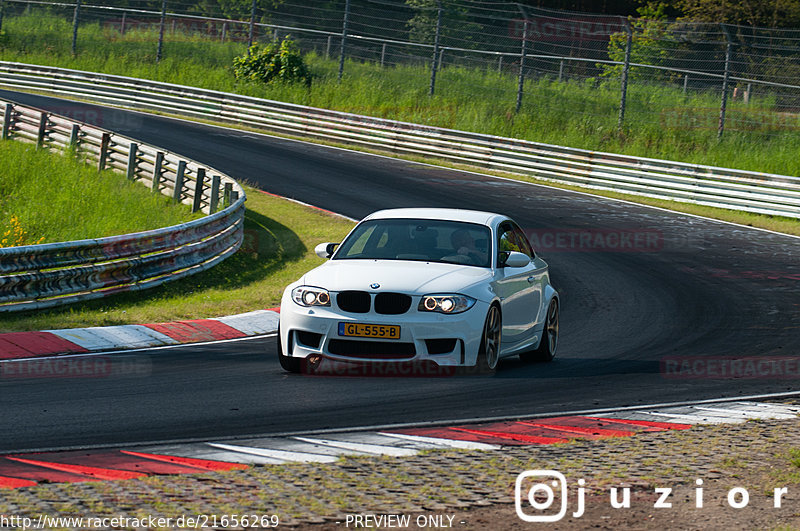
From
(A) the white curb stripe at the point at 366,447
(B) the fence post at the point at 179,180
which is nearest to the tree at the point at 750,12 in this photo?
(B) the fence post at the point at 179,180

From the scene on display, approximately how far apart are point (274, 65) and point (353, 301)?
31.5 metres

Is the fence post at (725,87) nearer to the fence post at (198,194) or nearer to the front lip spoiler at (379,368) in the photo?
the fence post at (198,194)

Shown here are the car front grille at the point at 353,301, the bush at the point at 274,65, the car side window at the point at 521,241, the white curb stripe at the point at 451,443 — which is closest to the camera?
the white curb stripe at the point at 451,443

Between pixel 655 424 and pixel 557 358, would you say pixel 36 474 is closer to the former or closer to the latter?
pixel 655 424

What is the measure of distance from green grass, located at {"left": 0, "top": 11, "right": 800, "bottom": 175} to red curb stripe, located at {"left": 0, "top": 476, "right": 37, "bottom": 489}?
25.4m

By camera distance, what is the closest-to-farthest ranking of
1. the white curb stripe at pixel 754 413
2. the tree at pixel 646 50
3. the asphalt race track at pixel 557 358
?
the asphalt race track at pixel 557 358 → the white curb stripe at pixel 754 413 → the tree at pixel 646 50

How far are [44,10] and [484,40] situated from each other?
20.6 metres

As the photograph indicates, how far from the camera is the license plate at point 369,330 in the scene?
9.08 metres

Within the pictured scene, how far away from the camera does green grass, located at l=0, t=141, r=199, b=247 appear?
18156 mm

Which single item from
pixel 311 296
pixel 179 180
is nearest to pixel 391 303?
pixel 311 296

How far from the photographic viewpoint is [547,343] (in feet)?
36.3

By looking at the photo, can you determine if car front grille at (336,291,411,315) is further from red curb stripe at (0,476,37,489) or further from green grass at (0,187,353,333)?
red curb stripe at (0,476,37,489)

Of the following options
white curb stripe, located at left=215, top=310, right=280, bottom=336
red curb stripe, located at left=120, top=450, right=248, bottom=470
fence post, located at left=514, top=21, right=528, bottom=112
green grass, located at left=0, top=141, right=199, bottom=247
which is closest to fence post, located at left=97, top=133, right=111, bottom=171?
green grass, located at left=0, top=141, right=199, bottom=247

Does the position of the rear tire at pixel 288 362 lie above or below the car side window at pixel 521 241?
below
